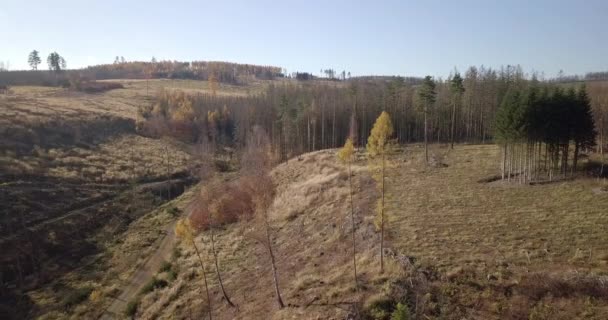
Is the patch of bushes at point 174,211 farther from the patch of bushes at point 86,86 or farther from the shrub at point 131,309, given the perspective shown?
the patch of bushes at point 86,86

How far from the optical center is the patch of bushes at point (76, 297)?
40.6 meters

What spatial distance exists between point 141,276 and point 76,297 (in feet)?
21.0

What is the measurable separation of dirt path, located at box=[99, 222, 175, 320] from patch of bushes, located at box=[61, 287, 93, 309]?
379cm

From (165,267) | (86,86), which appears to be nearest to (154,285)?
(165,267)

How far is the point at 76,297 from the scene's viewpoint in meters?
41.5

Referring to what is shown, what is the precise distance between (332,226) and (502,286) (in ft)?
64.9

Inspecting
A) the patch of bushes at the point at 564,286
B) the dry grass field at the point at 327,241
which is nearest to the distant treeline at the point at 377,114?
the dry grass field at the point at 327,241

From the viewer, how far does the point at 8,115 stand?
95.4 meters

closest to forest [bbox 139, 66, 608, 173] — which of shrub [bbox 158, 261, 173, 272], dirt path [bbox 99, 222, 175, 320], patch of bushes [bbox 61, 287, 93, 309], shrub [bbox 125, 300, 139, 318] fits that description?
dirt path [bbox 99, 222, 175, 320]

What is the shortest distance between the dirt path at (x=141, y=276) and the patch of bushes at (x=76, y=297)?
12.4 feet

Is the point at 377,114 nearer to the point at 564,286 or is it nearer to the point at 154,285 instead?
the point at 154,285

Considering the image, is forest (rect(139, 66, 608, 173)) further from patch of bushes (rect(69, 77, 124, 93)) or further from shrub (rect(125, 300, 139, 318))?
shrub (rect(125, 300, 139, 318))

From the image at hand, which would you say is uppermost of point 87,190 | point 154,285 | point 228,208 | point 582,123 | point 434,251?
point 582,123

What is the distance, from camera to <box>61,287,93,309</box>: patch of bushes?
40.6m
